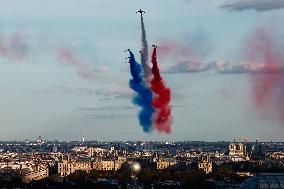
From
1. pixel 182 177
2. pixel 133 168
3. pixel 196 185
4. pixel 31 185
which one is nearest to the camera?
pixel 133 168

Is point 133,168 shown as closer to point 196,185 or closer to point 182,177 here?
point 196,185

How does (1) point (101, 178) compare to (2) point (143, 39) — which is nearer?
(2) point (143, 39)

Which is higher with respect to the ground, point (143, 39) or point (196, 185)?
point (143, 39)

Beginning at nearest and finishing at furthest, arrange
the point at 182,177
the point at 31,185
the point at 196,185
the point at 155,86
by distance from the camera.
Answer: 1. the point at 155,86
2. the point at 196,185
3. the point at 31,185
4. the point at 182,177

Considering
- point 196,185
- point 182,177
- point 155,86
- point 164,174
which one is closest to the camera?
point 155,86

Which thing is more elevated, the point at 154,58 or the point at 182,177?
the point at 154,58

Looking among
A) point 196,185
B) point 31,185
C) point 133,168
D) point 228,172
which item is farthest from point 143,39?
point 228,172

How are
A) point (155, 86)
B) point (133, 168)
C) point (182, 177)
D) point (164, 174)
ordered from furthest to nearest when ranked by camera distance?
point (164, 174), point (182, 177), point (133, 168), point (155, 86)

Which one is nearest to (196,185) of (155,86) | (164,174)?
(164,174)

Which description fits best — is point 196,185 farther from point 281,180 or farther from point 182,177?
point 281,180
